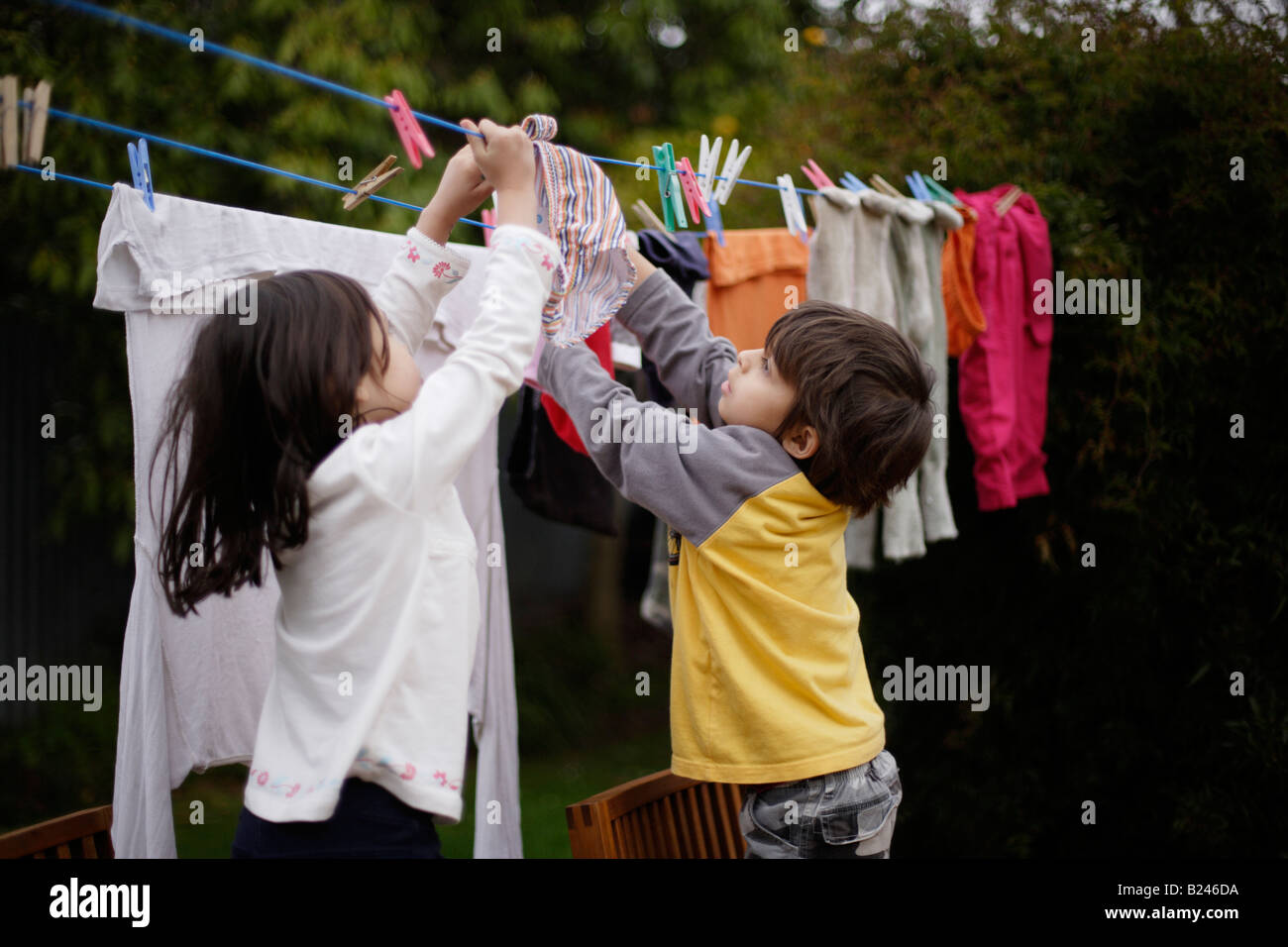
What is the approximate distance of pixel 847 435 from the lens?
1.50 metres

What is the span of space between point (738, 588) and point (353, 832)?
612 millimetres

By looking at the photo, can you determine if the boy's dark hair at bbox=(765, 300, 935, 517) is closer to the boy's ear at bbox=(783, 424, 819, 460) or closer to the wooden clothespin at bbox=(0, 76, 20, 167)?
the boy's ear at bbox=(783, 424, 819, 460)

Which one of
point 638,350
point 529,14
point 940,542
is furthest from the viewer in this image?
point 529,14

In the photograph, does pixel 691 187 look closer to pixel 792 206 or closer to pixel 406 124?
pixel 792 206

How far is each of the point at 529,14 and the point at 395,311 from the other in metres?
4.02

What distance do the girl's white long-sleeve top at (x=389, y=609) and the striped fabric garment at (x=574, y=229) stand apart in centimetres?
25

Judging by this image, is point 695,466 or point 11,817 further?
point 11,817

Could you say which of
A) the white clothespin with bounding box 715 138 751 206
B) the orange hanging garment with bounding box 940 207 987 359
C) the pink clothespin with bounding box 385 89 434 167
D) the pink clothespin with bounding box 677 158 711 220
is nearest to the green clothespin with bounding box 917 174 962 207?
the orange hanging garment with bounding box 940 207 987 359

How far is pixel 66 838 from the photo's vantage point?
57.3 inches

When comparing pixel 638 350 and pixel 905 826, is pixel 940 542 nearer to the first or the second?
pixel 905 826

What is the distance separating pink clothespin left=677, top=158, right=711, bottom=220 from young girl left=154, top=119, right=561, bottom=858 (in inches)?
26.0

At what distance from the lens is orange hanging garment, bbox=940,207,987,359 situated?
8.57 ft

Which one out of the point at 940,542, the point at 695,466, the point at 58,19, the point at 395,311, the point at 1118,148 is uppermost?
the point at 58,19
